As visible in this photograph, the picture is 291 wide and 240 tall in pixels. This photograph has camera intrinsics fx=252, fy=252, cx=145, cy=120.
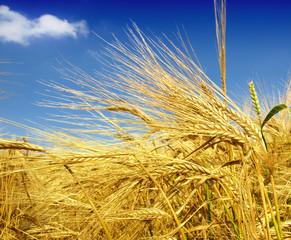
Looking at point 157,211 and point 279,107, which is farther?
point 157,211

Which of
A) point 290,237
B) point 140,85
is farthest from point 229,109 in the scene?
point 290,237

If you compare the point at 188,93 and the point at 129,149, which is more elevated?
the point at 188,93

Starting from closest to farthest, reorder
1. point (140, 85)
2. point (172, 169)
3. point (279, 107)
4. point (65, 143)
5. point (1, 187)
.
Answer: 1. point (279, 107)
2. point (172, 169)
3. point (65, 143)
4. point (140, 85)
5. point (1, 187)

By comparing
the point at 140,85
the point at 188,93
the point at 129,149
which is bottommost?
the point at 129,149

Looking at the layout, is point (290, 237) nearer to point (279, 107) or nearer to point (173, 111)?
point (279, 107)

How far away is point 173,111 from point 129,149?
0.30 meters

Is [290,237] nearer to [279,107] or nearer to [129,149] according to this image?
[279,107]

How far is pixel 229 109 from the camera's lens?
4.35 feet

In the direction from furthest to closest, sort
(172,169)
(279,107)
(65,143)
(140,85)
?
(140,85), (65,143), (172,169), (279,107)

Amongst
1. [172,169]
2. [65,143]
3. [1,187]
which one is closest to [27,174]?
[1,187]

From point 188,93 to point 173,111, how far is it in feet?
0.58

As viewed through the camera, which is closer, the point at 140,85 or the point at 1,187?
the point at 140,85

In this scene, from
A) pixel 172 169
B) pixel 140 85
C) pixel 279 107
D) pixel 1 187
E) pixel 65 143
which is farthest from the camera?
pixel 1 187

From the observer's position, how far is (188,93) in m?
1.42
